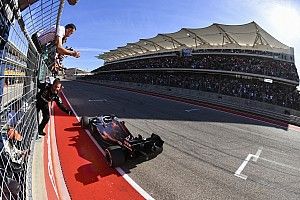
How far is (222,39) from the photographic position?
34.9 metres

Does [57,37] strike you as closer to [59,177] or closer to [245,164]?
[59,177]

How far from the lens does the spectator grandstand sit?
23.5 m

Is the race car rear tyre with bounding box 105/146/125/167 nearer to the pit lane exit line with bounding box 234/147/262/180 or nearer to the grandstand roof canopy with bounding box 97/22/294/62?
the pit lane exit line with bounding box 234/147/262/180

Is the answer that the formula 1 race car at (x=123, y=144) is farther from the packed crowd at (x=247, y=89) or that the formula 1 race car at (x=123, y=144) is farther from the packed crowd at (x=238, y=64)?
the packed crowd at (x=238, y=64)

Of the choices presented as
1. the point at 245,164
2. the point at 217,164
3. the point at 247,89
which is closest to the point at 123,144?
the point at 217,164

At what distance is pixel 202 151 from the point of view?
26.5 ft

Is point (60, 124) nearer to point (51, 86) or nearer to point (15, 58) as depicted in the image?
point (51, 86)

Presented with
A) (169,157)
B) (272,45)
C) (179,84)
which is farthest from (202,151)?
(272,45)

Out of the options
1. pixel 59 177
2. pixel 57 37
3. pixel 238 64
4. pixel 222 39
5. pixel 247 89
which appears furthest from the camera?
pixel 222 39

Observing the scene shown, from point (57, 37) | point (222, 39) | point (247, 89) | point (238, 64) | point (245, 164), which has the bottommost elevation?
point (245, 164)

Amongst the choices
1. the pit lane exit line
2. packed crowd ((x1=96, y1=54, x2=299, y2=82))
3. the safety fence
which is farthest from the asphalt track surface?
packed crowd ((x1=96, y1=54, x2=299, y2=82))

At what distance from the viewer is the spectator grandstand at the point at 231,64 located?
2348 cm

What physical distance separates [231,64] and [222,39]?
4.25 m

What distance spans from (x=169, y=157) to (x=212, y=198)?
2254 millimetres
